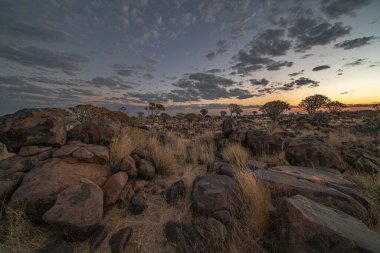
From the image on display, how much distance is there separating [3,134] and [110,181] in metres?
2.81

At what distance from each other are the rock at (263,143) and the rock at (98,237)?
663 cm

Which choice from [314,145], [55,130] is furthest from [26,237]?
[314,145]

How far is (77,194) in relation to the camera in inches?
137

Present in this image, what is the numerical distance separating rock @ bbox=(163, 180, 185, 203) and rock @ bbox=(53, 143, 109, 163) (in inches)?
69.3

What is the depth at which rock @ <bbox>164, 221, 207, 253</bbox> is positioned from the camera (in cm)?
305

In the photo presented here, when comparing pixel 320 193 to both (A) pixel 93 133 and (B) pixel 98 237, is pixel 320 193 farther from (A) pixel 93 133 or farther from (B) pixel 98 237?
(A) pixel 93 133

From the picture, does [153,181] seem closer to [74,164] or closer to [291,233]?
[74,164]

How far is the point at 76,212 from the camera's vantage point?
3236 millimetres

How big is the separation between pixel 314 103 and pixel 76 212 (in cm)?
4279

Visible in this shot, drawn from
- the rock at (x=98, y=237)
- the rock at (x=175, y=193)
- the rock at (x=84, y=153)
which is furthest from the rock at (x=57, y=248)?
the rock at (x=175, y=193)

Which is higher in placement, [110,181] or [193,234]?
[110,181]

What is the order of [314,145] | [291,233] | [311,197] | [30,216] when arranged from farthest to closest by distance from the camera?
[314,145]
[311,197]
[30,216]
[291,233]

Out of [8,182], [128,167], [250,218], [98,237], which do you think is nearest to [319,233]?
[250,218]

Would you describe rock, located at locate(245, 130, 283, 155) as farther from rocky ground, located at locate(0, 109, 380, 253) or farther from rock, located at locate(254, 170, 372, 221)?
rock, located at locate(254, 170, 372, 221)
